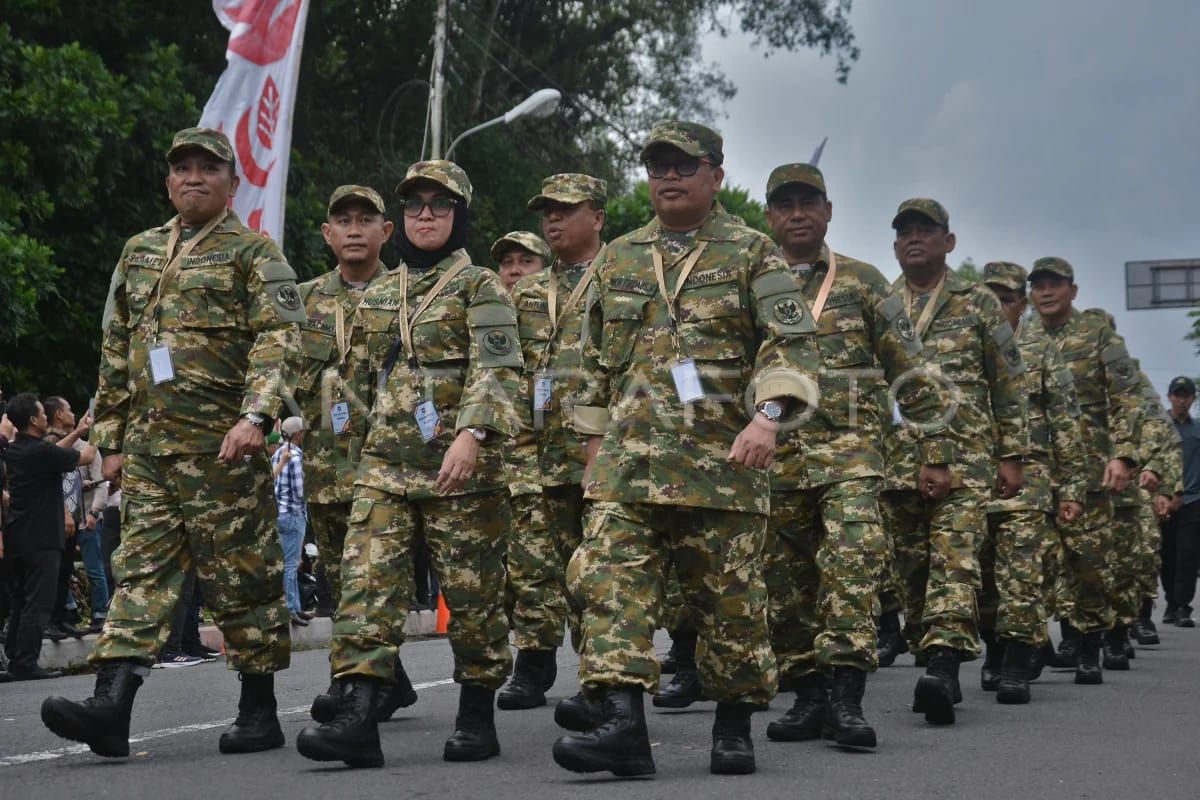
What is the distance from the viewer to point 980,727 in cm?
875

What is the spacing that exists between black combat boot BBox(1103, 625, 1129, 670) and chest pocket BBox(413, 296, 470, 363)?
6606 millimetres

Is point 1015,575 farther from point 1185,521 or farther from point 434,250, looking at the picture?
point 1185,521

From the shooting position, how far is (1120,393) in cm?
1274

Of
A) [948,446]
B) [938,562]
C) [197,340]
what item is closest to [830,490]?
[948,446]

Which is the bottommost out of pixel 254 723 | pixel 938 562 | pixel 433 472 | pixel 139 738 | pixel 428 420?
pixel 139 738

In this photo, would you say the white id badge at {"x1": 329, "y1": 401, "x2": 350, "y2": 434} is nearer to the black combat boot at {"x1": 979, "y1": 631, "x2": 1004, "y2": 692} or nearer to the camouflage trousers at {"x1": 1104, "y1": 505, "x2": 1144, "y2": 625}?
the black combat boot at {"x1": 979, "y1": 631, "x2": 1004, "y2": 692}

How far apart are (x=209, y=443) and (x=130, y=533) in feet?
1.58

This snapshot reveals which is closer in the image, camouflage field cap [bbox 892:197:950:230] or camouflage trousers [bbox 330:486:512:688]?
camouflage trousers [bbox 330:486:512:688]

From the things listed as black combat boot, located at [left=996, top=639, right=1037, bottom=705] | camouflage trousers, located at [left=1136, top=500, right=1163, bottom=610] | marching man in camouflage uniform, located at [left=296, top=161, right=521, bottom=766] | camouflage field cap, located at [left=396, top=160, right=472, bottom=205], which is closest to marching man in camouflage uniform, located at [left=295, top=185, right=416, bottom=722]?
marching man in camouflage uniform, located at [left=296, top=161, right=521, bottom=766]

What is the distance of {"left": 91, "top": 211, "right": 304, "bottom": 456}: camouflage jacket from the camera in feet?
24.6

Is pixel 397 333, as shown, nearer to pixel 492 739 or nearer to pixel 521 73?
pixel 492 739

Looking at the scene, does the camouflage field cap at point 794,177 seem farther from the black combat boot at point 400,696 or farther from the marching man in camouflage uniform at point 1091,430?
the marching man in camouflage uniform at point 1091,430

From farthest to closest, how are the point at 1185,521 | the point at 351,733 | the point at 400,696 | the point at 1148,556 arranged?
the point at 1185,521, the point at 1148,556, the point at 400,696, the point at 351,733

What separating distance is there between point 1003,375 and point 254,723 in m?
4.53
